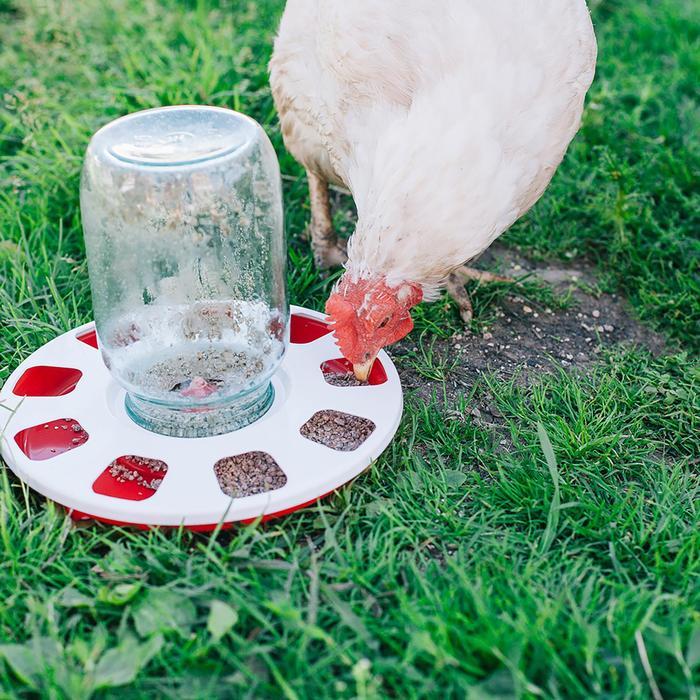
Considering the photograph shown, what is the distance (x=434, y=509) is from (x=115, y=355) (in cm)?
91

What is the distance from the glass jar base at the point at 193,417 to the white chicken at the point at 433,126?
1.00ft

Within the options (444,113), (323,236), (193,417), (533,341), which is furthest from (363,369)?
(323,236)

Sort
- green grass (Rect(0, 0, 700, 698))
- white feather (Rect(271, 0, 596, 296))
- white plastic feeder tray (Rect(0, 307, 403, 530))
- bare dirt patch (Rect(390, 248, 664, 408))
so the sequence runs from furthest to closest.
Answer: bare dirt patch (Rect(390, 248, 664, 408)) → white feather (Rect(271, 0, 596, 296)) → white plastic feeder tray (Rect(0, 307, 403, 530)) → green grass (Rect(0, 0, 700, 698))

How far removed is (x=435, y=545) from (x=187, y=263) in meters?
0.96

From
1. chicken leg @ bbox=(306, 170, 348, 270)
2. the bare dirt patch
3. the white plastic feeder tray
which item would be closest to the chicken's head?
the white plastic feeder tray

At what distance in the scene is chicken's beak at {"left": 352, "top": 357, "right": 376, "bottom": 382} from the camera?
7.30 feet

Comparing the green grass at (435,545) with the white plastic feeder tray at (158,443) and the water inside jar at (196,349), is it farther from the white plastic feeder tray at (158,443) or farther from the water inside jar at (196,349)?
the water inside jar at (196,349)

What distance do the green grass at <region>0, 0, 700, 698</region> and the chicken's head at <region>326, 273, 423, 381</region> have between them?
310 millimetres

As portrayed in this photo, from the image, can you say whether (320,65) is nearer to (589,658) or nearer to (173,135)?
(173,135)

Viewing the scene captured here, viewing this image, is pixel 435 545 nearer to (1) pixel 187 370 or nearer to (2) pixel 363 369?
(2) pixel 363 369

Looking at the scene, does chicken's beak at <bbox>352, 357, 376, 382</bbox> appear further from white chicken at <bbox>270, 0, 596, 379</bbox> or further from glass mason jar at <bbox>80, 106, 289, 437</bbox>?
glass mason jar at <bbox>80, 106, 289, 437</bbox>

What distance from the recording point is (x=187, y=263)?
88.1 inches

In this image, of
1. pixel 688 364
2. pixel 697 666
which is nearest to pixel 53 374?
pixel 697 666

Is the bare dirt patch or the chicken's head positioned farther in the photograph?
the bare dirt patch
